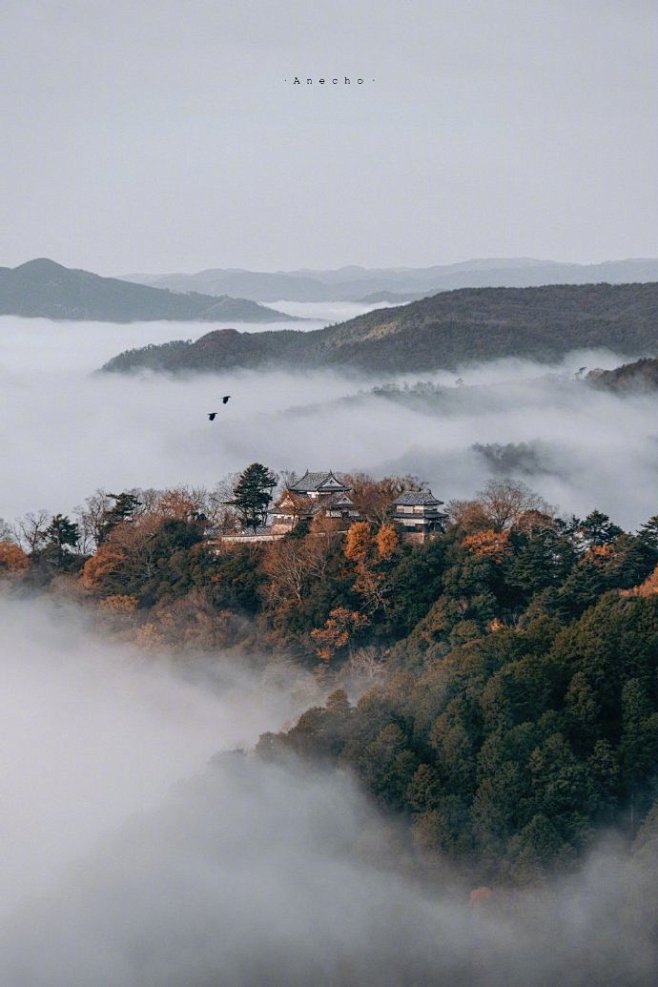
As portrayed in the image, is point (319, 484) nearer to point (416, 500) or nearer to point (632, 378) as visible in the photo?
point (416, 500)

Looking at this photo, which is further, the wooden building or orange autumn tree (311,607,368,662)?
the wooden building

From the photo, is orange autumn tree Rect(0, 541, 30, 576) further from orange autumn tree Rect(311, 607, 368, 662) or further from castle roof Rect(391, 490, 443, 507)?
orange autumn tree Rect(311, 607, 368, 662)

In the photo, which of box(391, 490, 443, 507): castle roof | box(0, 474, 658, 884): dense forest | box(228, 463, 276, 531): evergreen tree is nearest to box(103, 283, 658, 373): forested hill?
box(0, 474, 658, 884): dense forest

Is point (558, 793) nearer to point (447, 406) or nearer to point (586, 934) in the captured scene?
point (586, 934)

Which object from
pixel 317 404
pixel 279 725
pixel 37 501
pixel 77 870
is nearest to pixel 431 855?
pixel 77 870

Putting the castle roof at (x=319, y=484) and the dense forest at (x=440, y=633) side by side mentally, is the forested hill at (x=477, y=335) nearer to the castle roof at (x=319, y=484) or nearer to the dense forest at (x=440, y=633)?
the dense forest at (x=440, y=633)

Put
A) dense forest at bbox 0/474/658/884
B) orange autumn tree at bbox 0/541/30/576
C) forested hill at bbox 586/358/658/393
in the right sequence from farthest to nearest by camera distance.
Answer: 1. forested hill at bbox 586/358/658/393
2. orange autumn tree at bbox 0/541/30/576
3. dense forest at bbox 0/474/658/884

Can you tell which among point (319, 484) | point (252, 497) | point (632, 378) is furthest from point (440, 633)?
point (632, 378)

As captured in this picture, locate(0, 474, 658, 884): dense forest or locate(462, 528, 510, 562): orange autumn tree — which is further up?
locate(462, 528, 510, 562): orange autumn tree
